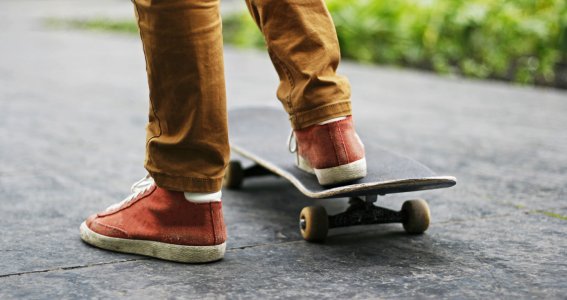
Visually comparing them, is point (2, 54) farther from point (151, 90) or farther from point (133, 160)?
point (151, 90)

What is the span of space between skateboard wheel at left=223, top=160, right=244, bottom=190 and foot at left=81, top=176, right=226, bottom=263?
0.71 m

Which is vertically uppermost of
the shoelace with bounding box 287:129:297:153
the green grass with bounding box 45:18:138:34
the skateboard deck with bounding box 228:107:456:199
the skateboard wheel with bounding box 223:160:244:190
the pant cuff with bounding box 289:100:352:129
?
the pant cuff with bounding box 289:100:352:129

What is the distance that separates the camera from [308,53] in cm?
196

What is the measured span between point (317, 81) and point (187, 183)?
1.30ft

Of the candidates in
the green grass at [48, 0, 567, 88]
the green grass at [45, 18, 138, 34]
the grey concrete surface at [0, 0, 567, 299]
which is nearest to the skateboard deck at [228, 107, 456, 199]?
the grey concrete surface at [0, 0, 567, 299]

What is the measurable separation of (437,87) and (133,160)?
109 inches

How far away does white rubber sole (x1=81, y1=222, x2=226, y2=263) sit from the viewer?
6.00 ft

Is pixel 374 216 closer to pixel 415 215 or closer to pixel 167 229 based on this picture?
pixel 415 215

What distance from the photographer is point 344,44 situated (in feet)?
22.8

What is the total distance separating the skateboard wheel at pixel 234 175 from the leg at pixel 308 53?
2.24 feet

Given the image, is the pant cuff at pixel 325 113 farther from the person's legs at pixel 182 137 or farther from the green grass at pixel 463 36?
the green grass at pixel 463 36

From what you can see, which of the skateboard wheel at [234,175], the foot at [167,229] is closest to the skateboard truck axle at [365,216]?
the foot at [167,229]

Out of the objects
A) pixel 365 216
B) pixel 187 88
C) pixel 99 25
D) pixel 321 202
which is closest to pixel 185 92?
pixel 187 88

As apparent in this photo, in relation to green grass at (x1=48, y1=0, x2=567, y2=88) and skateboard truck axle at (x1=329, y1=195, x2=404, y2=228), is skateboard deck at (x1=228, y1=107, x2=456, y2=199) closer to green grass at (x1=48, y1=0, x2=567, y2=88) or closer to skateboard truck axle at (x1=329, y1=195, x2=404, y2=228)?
skateboard truck axle at (x1=329, y1=195, x2=404, y2=228)
